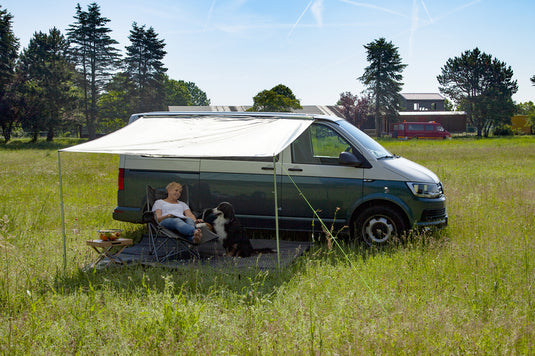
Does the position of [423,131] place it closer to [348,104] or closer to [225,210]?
[348,104]

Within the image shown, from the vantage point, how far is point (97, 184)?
14797 mm

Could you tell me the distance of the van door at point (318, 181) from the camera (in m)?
7.17

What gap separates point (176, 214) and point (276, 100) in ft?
159

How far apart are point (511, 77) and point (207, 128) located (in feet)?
208

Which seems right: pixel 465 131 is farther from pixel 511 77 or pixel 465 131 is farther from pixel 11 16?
pixel 11 16

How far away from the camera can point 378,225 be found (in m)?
7.16

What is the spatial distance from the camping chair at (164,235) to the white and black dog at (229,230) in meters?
0.45

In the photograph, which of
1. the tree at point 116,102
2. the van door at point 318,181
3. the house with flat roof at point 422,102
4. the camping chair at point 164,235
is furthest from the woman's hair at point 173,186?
the house with flat roof at point 422,102

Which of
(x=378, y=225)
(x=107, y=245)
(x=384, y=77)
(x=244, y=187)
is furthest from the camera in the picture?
(x=384, y=77)

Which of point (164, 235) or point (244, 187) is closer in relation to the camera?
point (164, 235)

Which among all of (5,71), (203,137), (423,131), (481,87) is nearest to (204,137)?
(203,137)

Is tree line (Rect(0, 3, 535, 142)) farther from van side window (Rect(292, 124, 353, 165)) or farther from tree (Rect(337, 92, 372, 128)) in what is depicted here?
van side window (Rect(292, 124, 353, 165))

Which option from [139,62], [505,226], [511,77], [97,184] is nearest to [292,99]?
[139,62]

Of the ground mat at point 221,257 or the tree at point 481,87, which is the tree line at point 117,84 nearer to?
the tree at point 481,87
